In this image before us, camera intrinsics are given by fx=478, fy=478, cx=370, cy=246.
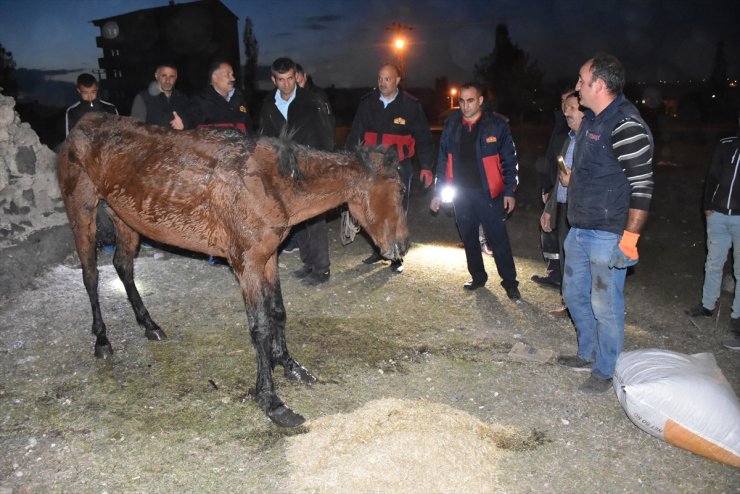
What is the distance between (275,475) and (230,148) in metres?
2.41

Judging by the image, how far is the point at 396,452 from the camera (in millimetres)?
3098

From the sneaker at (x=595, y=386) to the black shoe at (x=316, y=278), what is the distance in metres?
3.59

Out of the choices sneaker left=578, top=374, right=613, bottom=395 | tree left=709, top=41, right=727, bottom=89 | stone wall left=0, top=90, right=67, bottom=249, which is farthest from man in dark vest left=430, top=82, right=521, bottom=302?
tree left=709, top=41, right=727, bottom=89

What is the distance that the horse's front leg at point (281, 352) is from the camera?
4179 millimetres

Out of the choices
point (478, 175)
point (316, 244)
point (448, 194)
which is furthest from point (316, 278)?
point (478, 175)

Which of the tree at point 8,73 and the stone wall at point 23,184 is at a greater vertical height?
the tree at point 8,73

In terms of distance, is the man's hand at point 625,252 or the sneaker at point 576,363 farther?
the sneaker at point 576,363

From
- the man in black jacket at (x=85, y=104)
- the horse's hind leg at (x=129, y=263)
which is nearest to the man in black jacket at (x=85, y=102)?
the man in black jacket at (x=85, y=104)

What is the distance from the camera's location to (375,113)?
21.9ft

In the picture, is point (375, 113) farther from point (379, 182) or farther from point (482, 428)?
point (482, 428)

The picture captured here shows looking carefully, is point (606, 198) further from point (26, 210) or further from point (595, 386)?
point (26, 210)

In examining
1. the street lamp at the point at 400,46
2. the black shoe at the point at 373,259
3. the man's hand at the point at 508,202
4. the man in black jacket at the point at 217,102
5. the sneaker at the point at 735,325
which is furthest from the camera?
the street lamp at the point at 400,46

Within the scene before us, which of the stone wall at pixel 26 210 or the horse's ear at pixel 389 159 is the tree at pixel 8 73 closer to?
the stone wall at pixel 26 210

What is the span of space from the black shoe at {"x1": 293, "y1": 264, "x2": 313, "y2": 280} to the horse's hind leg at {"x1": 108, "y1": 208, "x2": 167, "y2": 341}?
2175 millimetres
